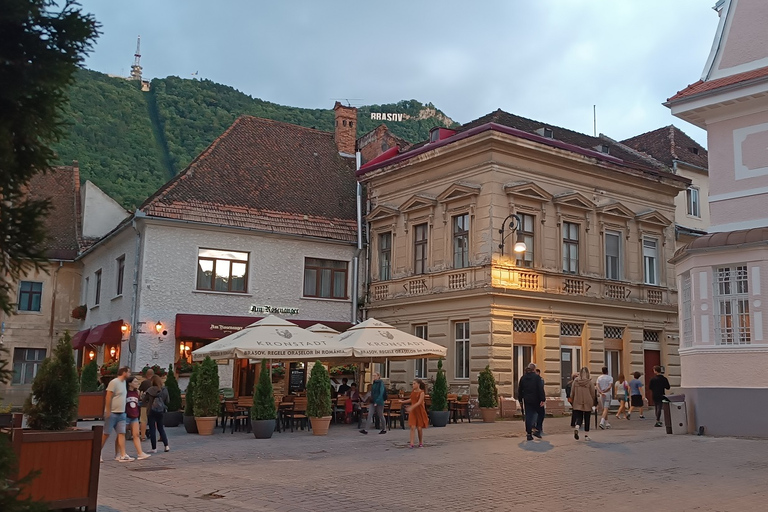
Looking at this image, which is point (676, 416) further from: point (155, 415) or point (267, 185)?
point (267, 185)

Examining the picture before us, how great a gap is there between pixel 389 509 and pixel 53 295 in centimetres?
3325

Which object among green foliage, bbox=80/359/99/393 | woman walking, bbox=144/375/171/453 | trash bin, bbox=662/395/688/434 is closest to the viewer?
woman walking, bbox=144/375/171/453

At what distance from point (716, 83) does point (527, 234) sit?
31.8ft

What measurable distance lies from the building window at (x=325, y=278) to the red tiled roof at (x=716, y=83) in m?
15.9

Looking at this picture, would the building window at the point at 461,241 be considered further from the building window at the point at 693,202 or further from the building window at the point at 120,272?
the building window at the point at 693,202

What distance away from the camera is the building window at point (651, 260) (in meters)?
31.9

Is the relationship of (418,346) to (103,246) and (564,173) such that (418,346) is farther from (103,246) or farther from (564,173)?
(103,246)

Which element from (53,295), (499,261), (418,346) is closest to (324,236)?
(499,261)

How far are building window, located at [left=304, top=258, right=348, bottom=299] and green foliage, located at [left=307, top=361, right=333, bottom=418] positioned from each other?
37.2 feet

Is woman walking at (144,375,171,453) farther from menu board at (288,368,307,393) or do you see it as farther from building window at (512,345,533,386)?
building window at (512,345,533,386)

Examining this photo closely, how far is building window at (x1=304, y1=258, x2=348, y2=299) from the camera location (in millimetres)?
31797

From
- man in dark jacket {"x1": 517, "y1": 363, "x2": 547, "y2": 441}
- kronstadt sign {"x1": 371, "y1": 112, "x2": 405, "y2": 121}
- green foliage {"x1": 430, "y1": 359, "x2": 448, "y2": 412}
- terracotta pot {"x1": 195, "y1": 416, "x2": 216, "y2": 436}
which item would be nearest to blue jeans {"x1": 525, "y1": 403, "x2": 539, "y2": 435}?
man in dark jacket {"x1": 517, "y1": 363, "x2": 547, "y2": 441}

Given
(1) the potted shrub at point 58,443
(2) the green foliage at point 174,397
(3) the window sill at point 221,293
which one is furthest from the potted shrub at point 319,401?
(1) the potted shrub at point 58,443

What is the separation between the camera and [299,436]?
786 inches
